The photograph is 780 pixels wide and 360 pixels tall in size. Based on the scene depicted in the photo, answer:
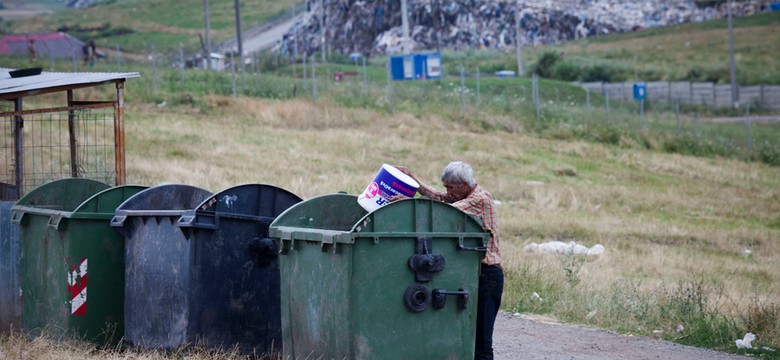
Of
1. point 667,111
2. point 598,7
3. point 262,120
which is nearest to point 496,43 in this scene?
point 598,7

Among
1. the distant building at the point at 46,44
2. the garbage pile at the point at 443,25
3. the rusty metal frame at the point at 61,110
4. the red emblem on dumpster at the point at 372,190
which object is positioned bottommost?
the red emblem on dumpster at the point at 372,190

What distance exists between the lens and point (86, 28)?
291 feet

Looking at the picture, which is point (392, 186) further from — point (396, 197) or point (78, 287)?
point (78, 287)

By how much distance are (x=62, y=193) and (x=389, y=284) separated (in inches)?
149

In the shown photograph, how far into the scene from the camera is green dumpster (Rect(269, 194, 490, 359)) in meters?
6.69

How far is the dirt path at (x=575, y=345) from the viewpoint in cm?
931

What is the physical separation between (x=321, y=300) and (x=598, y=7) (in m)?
84.2

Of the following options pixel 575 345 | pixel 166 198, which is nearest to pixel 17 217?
pixel 166 198

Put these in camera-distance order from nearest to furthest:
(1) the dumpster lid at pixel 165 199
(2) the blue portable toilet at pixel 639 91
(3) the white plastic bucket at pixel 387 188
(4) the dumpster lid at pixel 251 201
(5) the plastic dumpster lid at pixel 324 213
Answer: (3) the white plastic bucket at pixel 387 188 < (5) the plastic dumpster lid at pixel 324 213 < (4) the dumpster lid at pixel 251 201 < (1) the dumpster lid at pixel 165 199 < (2) the blue portable toilet at pixel 639 91

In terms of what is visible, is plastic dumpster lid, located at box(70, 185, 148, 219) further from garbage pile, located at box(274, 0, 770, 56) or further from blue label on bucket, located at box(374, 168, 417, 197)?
garbage pile, located at box(274, 0, 770, 56)

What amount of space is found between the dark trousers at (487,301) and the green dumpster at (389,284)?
0.33 metres

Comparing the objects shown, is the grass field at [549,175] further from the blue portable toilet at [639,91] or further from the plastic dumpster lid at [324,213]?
the blue portable toilet at [639,91]

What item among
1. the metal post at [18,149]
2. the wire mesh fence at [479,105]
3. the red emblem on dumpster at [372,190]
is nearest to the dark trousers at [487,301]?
the red emblem on dumpster at [372,190]

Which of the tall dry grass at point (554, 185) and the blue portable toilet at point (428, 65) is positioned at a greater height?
the blue portable toilet at point (428, 65)
